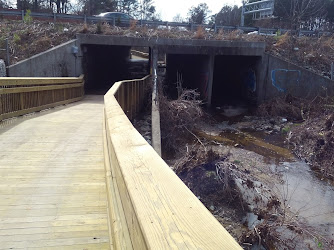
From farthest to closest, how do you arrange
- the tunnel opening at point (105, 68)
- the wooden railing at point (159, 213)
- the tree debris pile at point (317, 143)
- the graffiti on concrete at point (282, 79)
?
the graffiti on concrete at point (282, 79)
the tunnel opening at point (105, 68)
the tree debris pile at point (317, 143)
the wooden railing at point (159, 213)

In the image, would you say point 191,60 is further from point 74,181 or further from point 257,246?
point 74,181

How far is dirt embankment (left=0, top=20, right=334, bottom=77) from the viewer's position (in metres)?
15.8

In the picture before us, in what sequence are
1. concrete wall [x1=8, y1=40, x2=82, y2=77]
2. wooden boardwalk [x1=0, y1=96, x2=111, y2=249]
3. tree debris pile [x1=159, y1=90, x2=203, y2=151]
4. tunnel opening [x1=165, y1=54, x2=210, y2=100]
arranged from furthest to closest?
tunnel opening [x1=165, y1=54, x2=210, y2=100]
concrete wall [x1=8, y1=40, x2=82, y2=77]
tree debris pile [x1=159, y1=90, x2=203, y2=151]
wooden boardwalk [x1=0, y1=96, x2=111, y2=249]

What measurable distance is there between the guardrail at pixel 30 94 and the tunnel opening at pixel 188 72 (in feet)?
27.3

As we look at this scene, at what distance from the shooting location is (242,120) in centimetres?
1712

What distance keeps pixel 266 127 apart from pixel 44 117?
1088 centimetres

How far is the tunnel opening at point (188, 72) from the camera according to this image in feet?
64.7

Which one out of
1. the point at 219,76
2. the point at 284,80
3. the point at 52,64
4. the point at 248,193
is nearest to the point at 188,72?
the point at 219,76

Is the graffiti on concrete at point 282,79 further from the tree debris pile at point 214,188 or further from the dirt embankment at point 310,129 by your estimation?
the tree debris pile at point 214,188

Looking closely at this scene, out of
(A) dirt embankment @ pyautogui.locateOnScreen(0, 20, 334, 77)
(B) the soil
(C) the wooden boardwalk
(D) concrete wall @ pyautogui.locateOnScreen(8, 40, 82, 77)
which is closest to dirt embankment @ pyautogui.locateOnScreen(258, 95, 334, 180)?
(B) the soil

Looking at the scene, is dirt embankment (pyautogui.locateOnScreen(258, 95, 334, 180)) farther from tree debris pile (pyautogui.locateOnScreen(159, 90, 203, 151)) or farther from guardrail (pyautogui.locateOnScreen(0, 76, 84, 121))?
guardrail (pyautogui.locateOnScreen(0, 76, 84, 121))

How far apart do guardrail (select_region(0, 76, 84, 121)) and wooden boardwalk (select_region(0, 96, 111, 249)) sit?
1.38 m

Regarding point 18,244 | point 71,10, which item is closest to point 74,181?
point 18,244

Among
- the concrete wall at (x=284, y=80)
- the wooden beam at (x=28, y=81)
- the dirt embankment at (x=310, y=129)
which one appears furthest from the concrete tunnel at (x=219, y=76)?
Answer: the wooden beam at (x=28, y=81)
